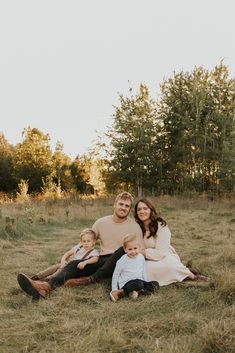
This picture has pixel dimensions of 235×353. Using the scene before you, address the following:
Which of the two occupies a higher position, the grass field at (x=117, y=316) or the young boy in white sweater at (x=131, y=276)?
the young boy in white sweater at (x=131, y=276)

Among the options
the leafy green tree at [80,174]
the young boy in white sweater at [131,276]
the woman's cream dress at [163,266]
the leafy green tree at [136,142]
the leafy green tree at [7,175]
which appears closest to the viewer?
the young boy in white sweater at [131,276]

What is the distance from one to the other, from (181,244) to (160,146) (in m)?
12.1

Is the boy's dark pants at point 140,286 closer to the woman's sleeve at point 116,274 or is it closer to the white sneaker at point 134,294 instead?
the white sneaker at point 134,294

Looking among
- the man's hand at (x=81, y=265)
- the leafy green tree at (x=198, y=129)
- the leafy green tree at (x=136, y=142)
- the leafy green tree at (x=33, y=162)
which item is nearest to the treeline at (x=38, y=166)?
the leafy green tree at (x=33, y=162)

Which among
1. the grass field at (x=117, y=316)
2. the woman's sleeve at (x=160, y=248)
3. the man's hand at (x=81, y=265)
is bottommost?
the grass field at (x=117, y=316)

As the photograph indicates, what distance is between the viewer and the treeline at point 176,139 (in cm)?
1850

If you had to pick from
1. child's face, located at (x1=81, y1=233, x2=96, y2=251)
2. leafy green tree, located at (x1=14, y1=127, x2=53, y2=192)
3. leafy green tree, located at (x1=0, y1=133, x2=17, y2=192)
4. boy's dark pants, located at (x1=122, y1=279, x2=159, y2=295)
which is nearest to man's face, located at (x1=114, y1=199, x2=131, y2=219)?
child's face, located at (x1=81, y1=233, x2=96, y2=251)

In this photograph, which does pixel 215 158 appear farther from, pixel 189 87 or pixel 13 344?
pixel 13 344

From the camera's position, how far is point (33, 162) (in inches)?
1113

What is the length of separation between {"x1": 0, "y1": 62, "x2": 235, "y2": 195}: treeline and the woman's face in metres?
13.1

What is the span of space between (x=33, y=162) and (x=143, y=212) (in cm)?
2382

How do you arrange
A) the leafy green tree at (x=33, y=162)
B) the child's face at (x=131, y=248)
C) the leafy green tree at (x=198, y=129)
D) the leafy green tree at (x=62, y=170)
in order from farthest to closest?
the leafy green tree at (x=62, y=170) → the leafy green tree at (x=33, y=162) → the leafy green tree at (x=198, y=129) → the child's face at (x=131, y=248)

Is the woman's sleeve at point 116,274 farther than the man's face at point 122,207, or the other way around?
the man's face at point 122,207

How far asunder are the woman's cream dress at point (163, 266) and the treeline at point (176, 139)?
13200mm
